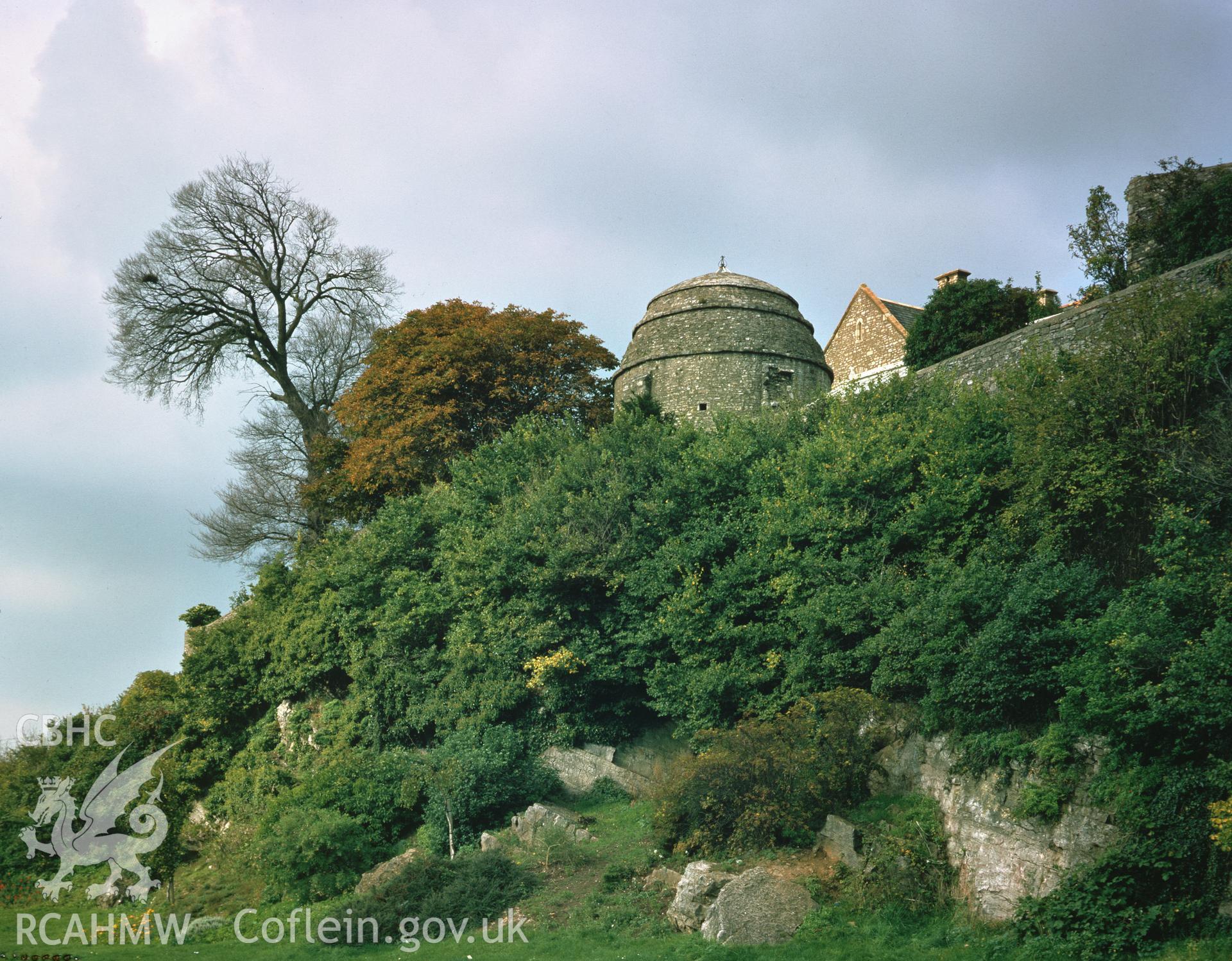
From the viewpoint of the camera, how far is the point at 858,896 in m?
11.7

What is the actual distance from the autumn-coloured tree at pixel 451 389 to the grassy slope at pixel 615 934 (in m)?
12.1

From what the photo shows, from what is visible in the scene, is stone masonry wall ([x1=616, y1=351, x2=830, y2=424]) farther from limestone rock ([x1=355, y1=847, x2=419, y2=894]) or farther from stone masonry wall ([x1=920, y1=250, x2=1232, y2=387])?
limestone rock ([x1=355, y1=847, x2=419, y2=894])

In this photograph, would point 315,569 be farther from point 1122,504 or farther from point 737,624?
point 1122,504

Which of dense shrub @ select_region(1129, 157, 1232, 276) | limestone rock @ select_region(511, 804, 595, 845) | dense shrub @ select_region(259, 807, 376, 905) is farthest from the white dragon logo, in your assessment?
dense shrub @ select_region(1129, 157, 1232, 276)

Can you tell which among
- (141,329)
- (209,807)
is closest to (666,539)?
(209,807)

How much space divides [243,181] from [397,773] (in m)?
21.6

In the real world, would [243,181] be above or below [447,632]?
above

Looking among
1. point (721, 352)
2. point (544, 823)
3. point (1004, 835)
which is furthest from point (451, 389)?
point (1004, 835)

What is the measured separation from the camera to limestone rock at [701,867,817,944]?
1148 centimetres

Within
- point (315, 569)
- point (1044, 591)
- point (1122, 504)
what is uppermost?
point (315, 569)

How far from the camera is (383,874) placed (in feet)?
51.0

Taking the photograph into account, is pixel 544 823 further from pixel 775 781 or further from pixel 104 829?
pixel 104 829

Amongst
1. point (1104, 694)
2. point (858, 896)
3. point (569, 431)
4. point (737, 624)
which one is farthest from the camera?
point (569, 431)

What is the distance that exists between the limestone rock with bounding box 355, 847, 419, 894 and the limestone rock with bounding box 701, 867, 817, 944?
5.61 m
